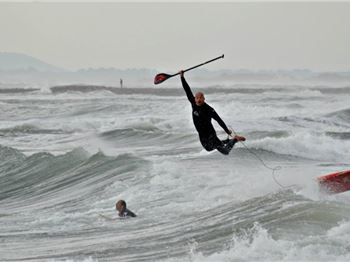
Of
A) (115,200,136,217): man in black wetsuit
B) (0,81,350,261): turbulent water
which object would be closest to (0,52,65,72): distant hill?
(0,81,350,261): turbulent water

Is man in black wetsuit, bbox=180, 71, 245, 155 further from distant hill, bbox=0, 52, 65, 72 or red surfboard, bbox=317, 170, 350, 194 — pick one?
distant hill, bbox=0, 52, 65, 72

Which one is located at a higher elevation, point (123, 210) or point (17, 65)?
point (17, 65)

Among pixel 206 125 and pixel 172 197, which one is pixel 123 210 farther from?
pixel 206 125

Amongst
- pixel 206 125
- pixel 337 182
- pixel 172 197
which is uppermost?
pixel 206 125

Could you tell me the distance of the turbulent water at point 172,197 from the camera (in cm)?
866

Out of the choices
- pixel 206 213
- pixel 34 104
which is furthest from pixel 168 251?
pixel 34 104

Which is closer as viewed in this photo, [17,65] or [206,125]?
[206,125]

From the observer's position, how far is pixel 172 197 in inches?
461

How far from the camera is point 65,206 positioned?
1225 centimetres

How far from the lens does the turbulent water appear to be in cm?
866

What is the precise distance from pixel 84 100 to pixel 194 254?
31487 mm

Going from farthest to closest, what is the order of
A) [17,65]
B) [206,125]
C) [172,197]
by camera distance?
[17,65], [172,197], [206,125]

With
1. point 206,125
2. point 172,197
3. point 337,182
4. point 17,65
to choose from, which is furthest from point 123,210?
point 17,65

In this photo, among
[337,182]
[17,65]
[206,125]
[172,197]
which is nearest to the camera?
[206,125]
